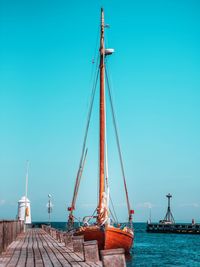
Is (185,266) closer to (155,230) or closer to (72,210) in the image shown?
(72,210)

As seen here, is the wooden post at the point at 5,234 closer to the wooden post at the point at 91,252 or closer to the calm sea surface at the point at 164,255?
the wooden post at the point at 91,252

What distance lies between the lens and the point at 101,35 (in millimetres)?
38656

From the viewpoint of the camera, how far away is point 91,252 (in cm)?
1708

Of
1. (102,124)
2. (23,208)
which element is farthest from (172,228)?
(102,124)

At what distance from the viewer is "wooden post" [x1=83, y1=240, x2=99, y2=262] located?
17.0 metres

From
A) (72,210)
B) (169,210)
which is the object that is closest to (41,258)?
(72,210)

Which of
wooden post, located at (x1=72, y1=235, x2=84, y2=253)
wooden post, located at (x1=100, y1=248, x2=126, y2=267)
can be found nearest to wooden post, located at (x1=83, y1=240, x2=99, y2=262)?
wooden post, located at (x1=72, y1=235, x2=84, y2=253)

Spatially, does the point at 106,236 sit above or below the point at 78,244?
below

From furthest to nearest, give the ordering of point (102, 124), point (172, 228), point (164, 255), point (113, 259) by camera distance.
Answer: point (172, 228)
point (164, 255)
point (102, 124)
point (113, 259)

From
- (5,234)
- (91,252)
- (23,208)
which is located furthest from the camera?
(23,208)

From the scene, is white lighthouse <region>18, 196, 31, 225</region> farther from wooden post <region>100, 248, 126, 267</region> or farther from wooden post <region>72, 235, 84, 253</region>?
wooden post <region>100, 248, 126, 267</region>

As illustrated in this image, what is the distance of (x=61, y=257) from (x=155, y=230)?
116 m

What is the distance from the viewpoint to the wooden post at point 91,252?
17.0 meters

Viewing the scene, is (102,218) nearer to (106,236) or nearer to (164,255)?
(106,236)
